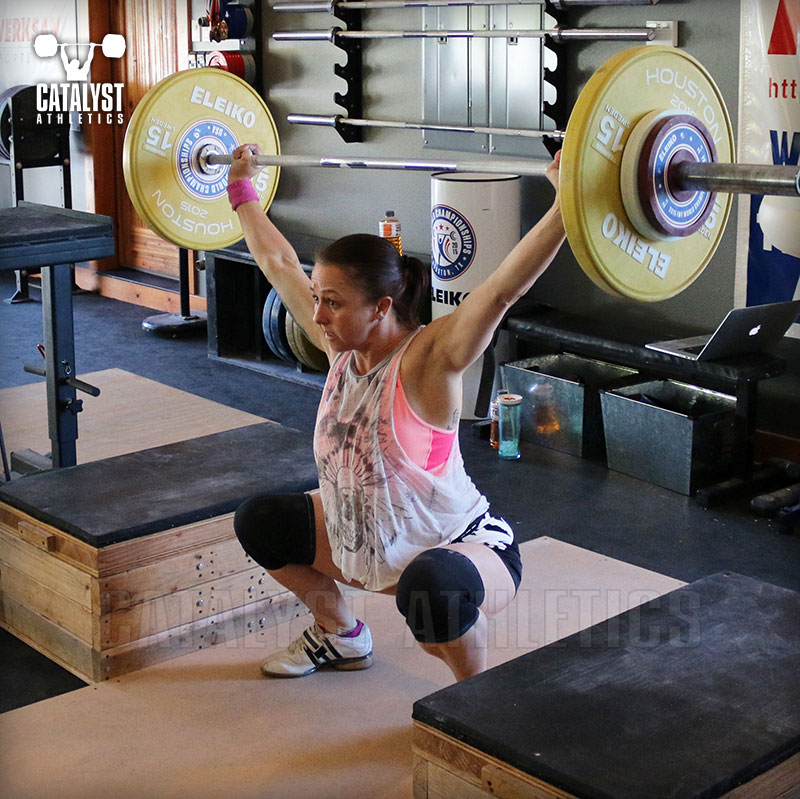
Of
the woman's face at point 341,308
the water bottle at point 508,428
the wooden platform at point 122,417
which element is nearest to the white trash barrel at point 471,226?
the water bottle at point 508,428

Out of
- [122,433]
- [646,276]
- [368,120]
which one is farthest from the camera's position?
[368,120]

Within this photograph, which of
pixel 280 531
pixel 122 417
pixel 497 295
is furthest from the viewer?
pixel 122 417

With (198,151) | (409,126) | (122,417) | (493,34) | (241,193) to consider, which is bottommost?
(122,417)

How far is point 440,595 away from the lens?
203cm

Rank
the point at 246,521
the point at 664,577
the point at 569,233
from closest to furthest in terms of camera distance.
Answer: the point at 569,233
the point at 246,521
the point at 664,577

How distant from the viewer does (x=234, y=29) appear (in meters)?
→ 5.67

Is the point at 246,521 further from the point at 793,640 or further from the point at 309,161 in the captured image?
the point at 793,640

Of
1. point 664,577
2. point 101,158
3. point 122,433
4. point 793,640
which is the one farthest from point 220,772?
point 101,158

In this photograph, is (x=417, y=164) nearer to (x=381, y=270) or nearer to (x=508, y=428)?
(x=381, y=270)

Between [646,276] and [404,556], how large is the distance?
2.18ft

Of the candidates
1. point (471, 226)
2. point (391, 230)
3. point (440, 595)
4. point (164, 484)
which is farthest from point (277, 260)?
point (391, 230)

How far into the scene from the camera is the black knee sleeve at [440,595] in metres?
2.04

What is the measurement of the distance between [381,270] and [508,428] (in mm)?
2131

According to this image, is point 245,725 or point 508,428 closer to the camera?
point 245,725
